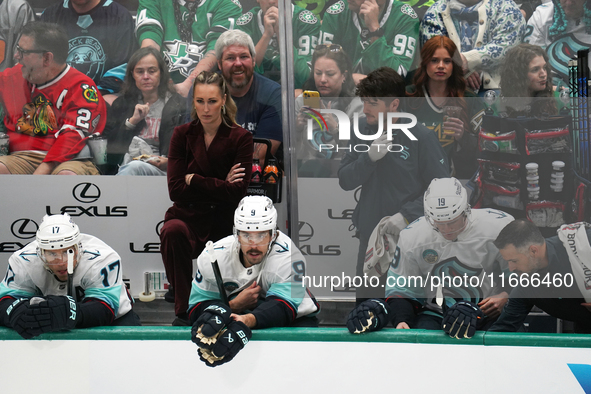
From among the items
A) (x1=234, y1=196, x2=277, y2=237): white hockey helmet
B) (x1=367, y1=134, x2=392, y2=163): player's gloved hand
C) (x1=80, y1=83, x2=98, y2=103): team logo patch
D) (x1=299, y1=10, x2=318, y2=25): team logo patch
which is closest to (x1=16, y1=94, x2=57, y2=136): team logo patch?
(x1=80, y1=83, x2=98, y2=103): team logo patch

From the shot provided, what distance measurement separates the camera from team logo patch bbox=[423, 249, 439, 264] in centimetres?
280

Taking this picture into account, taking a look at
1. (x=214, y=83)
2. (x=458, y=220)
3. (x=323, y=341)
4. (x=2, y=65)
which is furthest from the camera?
(x=2, y=65)

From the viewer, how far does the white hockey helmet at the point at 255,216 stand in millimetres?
2807

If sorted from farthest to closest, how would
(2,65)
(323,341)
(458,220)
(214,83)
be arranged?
(2,65)
(214,83)
(458,220)
(323,341)

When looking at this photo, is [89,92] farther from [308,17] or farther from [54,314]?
[54,314]

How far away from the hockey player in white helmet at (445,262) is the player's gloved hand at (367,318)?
160 mm

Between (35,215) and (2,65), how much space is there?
35.7 inches

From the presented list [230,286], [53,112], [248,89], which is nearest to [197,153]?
[248,89]

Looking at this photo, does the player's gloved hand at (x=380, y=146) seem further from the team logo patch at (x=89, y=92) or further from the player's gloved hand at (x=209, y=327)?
the team logo patch at (x=89, y=92)

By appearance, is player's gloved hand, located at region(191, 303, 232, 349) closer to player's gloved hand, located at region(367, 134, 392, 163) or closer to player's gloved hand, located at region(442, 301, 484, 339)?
player's gloved hand, located at region(442, 301, 484, 339)

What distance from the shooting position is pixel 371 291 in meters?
2.88

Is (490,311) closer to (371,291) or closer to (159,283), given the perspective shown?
(371,291)

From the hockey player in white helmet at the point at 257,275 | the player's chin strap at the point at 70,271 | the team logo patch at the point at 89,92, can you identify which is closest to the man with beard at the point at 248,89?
the hockey player in white helmet at the point at 257,275

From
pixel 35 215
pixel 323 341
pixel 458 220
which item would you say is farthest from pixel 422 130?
pixel 35 215
